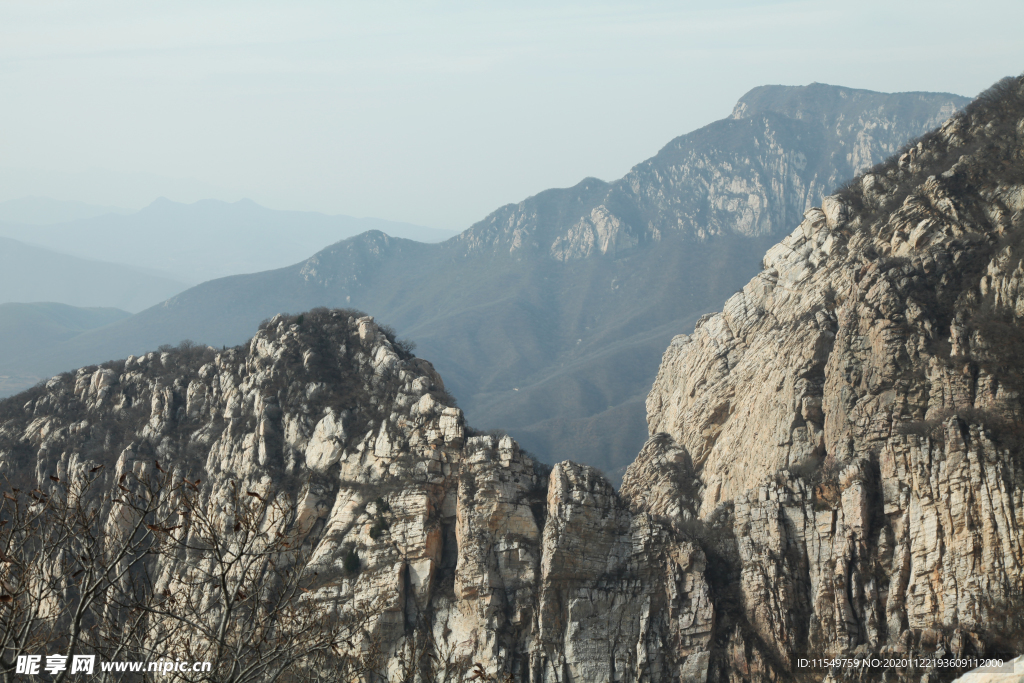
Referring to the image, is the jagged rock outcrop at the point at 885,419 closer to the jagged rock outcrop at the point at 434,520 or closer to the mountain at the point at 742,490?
the mountain at the point at 742,490

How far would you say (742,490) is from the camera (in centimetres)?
4297

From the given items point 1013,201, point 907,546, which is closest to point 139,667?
point 907,546

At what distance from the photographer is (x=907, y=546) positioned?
3512cm

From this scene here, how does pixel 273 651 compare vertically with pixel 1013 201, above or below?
below

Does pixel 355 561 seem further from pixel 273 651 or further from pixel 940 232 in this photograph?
pixel 940 232

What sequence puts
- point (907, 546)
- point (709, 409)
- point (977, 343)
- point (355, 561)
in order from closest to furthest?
point (907, 546)
point (977, 343)
point (355, 561)
point (709, 409)

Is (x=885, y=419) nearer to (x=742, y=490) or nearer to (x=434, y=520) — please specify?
(x=742, y=490)

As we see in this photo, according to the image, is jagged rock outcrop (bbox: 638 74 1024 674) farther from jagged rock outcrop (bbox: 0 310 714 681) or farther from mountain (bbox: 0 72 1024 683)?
jagged rock outcrop (bbox: 0 310 714 681)

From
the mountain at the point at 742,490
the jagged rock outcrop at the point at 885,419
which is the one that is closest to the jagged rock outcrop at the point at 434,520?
the mountain at the point at 742,490

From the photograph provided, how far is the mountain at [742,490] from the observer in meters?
34.5

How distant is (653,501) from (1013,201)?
26.3m

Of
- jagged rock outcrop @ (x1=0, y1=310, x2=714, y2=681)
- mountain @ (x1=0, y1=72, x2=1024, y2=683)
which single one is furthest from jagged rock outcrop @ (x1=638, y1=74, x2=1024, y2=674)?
jagged rock outcrop @ (x1=0, y1=310, x2=714, y2=681)

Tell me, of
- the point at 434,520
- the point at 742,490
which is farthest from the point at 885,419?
the point at 434,520

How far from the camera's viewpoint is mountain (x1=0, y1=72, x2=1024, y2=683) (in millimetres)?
34500
